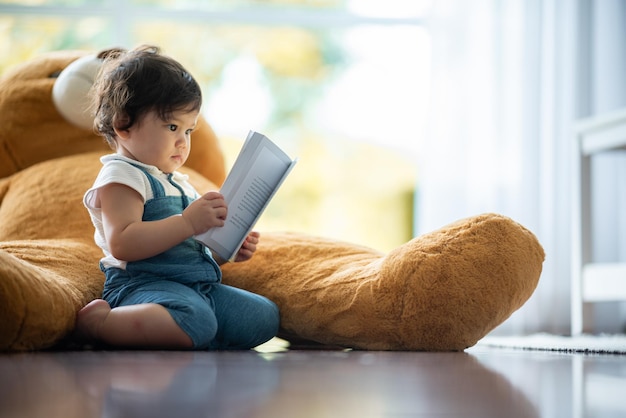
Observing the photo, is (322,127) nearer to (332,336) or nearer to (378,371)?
(332,336)

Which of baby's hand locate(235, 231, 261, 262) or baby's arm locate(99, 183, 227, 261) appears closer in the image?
baby's arm locate(99, 183, 227, 261)

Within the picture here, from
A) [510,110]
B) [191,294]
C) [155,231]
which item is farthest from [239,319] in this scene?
[510,110]

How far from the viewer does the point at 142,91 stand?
3.96ft

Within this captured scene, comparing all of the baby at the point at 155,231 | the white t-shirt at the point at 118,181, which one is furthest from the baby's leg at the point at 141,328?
the white t-shirt at the point at 118,181

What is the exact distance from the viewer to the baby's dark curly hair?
3.96ft

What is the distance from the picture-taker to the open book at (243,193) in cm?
121

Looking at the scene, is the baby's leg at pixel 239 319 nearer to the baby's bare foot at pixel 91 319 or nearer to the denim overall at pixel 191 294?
the denim overall at pixel 191 294

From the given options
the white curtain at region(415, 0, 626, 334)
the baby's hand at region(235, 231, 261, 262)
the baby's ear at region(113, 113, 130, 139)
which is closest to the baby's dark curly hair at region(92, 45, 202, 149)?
the baby's ear at region(113, 113, 130, 139)

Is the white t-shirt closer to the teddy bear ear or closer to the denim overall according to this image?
the denim overall

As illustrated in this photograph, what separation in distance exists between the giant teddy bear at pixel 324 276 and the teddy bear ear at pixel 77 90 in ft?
0.32

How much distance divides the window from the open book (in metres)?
1.96

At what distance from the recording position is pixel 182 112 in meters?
1.22

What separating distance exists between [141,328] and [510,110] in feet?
6.80

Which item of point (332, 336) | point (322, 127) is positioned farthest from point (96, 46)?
point (332, 336)
